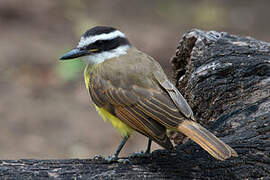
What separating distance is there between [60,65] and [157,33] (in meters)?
3.01

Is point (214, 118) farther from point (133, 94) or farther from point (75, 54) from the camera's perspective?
point (75, 54)

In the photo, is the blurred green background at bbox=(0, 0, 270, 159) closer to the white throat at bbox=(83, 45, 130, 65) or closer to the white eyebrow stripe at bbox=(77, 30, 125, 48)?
the white throat at bbox=(83, 45, 130, 65)

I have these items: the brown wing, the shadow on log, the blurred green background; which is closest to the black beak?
the brown wing

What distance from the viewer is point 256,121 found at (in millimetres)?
5109

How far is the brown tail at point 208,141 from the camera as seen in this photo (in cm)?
452

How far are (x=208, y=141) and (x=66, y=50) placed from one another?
747 cm

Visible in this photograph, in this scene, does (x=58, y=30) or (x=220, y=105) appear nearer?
(x=220, y=105)

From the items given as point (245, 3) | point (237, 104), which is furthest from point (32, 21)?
point (237, 104)

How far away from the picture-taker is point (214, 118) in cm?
583

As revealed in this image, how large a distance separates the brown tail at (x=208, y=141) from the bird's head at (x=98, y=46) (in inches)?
55.8

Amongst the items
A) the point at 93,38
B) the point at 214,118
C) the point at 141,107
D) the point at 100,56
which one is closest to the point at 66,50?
the point at 100,56

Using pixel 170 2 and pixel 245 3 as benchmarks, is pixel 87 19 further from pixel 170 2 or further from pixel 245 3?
pixel 245 3

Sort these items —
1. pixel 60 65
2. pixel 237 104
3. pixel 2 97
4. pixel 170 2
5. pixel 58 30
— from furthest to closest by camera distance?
Answer: pixel 170 2, pixel 58 30, pixel 60 65, pixel 2 97, pixel 237 104

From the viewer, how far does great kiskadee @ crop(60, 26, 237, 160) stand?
192 inches
